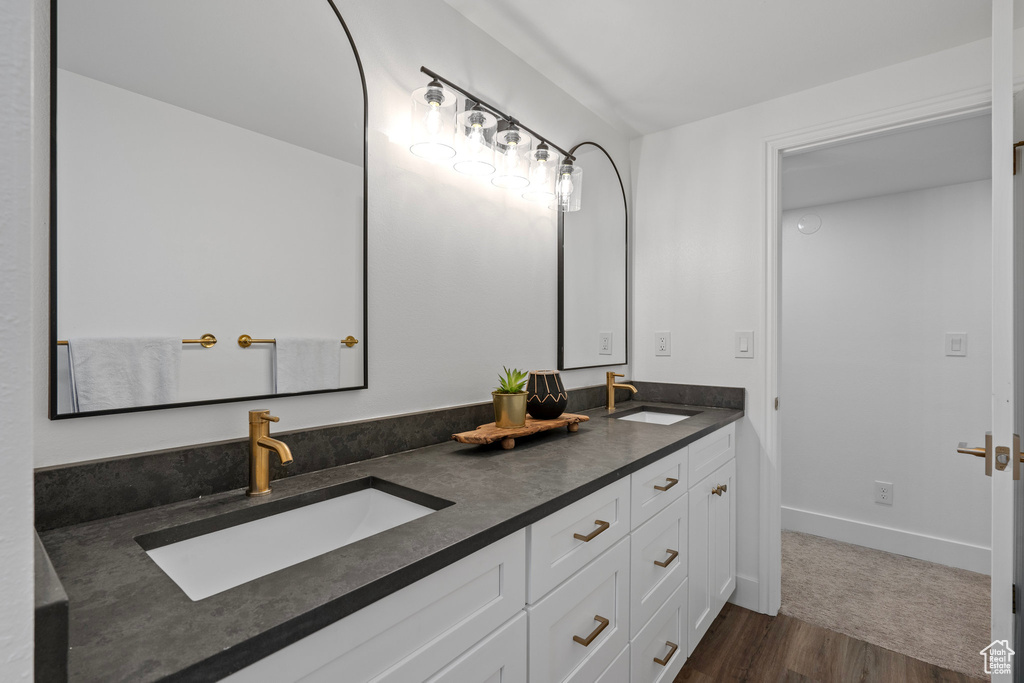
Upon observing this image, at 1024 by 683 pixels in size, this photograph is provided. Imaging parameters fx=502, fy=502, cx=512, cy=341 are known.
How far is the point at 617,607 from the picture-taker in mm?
1295

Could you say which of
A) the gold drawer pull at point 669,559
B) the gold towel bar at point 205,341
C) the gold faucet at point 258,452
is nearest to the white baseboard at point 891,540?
the gold drawer pull at point 669,559

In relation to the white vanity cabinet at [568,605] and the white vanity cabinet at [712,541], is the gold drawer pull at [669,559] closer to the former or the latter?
the white vanity cabinet at [568,605]

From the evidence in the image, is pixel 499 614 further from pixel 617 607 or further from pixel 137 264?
pixel 137 264

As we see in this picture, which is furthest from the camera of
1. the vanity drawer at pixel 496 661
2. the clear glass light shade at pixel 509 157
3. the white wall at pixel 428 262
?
the clear glass light shade at pixel 509 157

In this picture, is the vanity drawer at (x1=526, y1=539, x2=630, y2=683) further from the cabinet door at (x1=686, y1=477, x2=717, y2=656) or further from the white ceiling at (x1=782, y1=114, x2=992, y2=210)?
the white ceiling at (x1=782, y1=114, x2=992, y2=210)

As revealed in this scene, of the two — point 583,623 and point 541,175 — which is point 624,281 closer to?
point 541,175

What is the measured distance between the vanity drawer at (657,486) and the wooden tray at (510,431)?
12.8 inches

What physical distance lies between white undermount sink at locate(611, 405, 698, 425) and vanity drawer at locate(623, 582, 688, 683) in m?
0.75

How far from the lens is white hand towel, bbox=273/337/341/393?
1163 millimetres

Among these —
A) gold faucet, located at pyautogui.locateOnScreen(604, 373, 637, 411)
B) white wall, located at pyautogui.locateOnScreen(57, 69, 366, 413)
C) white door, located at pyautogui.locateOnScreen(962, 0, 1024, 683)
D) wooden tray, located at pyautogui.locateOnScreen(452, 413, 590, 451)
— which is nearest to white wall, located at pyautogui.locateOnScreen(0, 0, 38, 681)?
white wall, located at pyautogui.locateOnScreen(57, 69, 366, 413)

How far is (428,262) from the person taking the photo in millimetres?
1539

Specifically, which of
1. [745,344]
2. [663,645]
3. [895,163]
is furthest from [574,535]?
[895,163]

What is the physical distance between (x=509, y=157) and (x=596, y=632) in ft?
4.74

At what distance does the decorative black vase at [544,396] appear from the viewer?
1.68 metres
